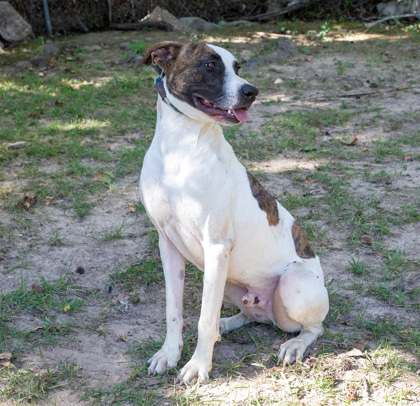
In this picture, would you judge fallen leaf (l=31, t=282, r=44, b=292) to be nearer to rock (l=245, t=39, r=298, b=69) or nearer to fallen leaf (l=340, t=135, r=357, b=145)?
fallen leaf (l=340, t=135, r=357, b=145)

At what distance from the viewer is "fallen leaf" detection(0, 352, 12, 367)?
2965 mm

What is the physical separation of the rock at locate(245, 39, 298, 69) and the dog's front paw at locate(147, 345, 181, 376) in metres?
6.85

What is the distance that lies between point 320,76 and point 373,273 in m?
5.31

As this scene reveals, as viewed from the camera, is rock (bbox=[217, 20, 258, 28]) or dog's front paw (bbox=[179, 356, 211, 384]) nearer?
dog's front paw (bbox=[179, 356, 211, 384])

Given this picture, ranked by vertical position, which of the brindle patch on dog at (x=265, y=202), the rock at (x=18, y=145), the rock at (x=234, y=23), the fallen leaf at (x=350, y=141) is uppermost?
the rock at (x=234, y=23)

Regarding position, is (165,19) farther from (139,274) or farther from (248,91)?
(248,91)

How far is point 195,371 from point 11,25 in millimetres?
9166

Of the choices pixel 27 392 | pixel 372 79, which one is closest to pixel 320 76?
pixel 372 79

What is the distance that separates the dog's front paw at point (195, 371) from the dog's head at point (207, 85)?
4.24 ft

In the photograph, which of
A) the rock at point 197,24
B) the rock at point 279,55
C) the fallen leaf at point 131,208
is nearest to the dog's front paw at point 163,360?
the fallen leaf at point 131,208

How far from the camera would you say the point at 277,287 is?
315 centimetres

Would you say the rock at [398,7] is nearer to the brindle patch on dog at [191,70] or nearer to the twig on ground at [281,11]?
the twig on ground at [281,11]

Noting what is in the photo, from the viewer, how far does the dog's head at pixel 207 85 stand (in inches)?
108

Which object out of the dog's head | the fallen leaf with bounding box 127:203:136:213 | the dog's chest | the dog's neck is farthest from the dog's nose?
the fallen leaf with bounding box 127:203:136:213
